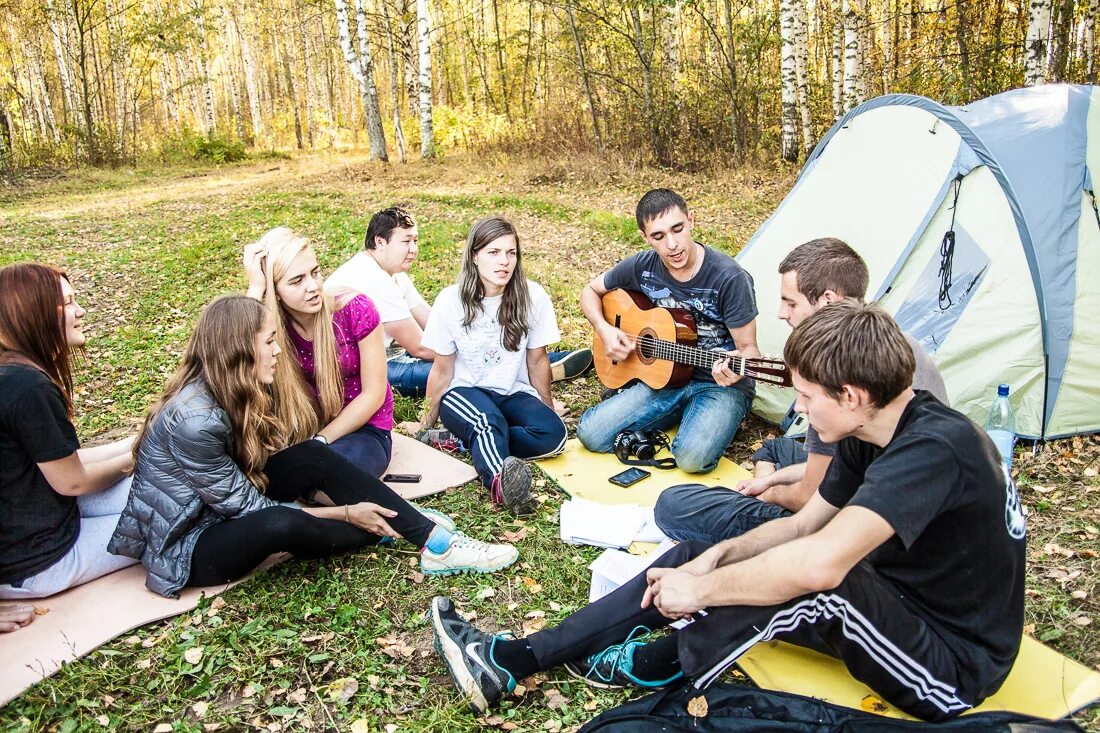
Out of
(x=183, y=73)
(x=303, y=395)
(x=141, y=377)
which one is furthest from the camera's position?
(x=183, y=73)

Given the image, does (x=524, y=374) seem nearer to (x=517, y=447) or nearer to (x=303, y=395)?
(x=517, y=447)

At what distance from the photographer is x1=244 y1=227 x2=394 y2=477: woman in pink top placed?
3.55 m

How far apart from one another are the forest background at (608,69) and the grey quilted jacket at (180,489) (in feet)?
22.6

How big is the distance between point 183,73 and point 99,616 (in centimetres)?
2697

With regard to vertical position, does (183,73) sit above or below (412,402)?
above

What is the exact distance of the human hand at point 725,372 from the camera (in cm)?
404

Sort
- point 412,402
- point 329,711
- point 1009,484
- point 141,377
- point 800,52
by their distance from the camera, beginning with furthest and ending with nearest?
1. point 800,52
2. point 141,377
3. point 412,402
4. point 329,711
5. point 1009,484

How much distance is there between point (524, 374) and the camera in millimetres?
4484

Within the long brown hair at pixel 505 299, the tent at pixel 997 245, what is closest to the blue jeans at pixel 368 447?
the long brown hair at pixel 505 299

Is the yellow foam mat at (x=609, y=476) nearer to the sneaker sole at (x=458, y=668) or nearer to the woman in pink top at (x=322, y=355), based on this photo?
the woman in pink top at (x=322, y=355)

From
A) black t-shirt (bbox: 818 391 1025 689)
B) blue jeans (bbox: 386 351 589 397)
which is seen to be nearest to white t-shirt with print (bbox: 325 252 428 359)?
Answer: blue jeans (bbox: 386 351 589 397)

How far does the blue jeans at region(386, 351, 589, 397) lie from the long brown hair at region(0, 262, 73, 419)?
2.46 metres

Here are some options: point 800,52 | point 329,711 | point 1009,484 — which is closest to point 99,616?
point 329,711

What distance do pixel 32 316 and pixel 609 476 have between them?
2703 mm
